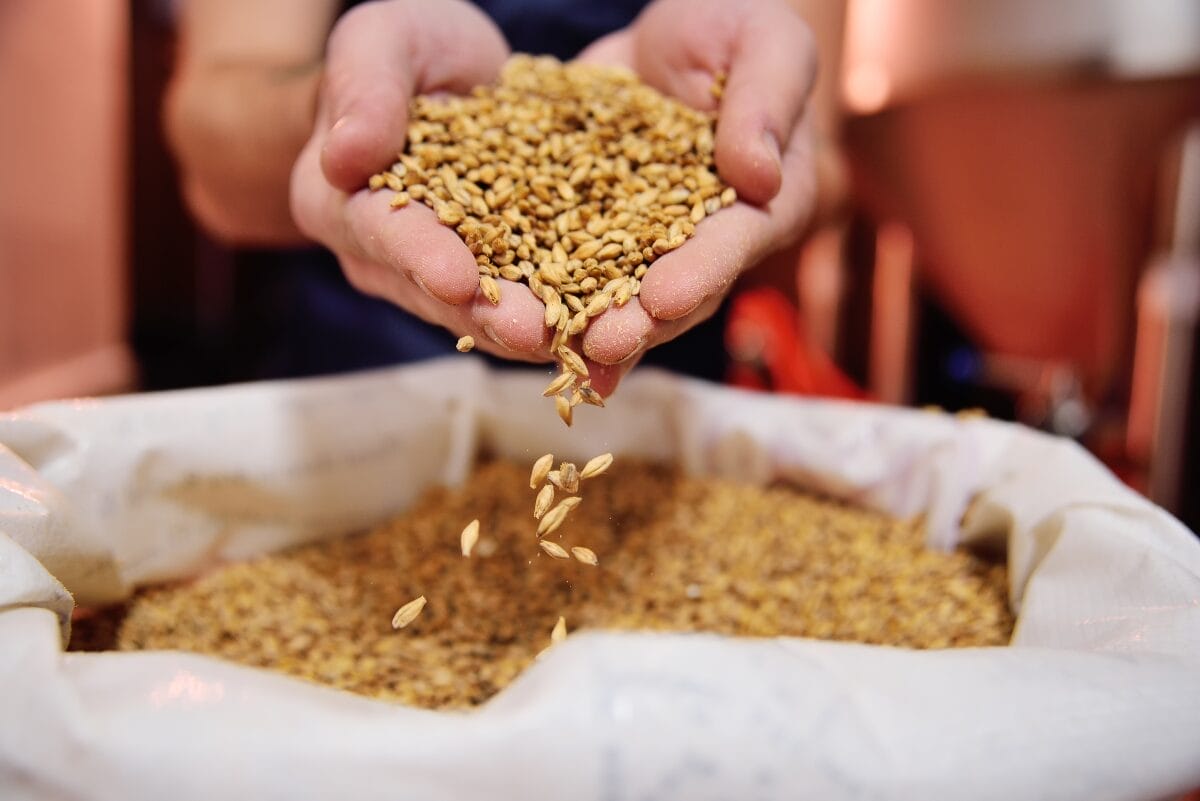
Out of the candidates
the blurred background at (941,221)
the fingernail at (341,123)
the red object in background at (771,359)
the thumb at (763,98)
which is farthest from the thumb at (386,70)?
the red object in background at (771,359)

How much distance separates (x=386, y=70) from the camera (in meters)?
0.61

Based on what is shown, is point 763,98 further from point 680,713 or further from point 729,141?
point 680,713

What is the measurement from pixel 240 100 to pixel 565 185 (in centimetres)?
53

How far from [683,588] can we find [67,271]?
2099 millimetres

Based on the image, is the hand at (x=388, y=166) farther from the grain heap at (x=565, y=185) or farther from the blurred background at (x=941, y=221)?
the blurred background at (x=941, y=221)

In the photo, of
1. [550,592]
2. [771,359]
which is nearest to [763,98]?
[550,592]

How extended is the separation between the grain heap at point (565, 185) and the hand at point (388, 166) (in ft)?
0.05

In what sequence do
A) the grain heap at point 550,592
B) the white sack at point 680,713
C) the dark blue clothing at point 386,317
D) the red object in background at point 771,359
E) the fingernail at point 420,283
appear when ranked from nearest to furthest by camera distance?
the white sack at point 680,713 → the fingernail at point 420,283 → the grain heap at point 550,592 → the dark blue clothing at point 386,317 → the red object in background at point 771,359

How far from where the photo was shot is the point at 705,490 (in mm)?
877

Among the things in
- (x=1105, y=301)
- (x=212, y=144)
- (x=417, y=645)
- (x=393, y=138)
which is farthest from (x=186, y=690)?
(x=1105, y=301)

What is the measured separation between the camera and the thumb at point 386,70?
0.56 metres

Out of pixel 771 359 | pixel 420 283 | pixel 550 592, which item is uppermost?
pixel 420 283

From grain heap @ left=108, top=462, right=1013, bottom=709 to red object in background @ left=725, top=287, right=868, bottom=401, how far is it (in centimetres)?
102

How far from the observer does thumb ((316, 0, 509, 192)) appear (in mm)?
563
